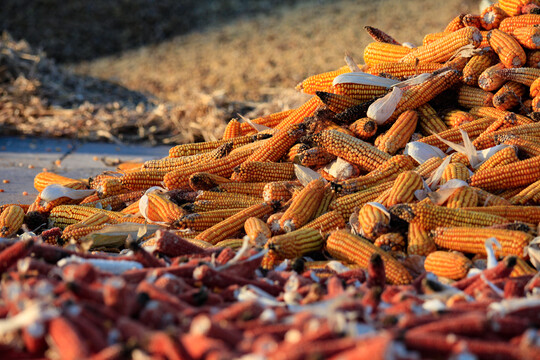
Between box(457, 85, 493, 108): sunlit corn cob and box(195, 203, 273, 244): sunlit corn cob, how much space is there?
1859 mm

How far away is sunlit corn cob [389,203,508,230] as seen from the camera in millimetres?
3381

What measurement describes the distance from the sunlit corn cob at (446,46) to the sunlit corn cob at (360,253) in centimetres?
212

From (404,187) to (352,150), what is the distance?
623 mm

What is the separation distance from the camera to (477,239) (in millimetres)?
3217

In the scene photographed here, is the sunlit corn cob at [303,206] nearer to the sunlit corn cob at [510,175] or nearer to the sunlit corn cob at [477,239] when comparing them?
the sunlit corn cob at [477,239]

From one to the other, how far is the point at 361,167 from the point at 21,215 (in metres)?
2.42

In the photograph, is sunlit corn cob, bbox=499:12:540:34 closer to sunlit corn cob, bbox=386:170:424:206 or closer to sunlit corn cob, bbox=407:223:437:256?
sunlit corn cob, bbox=386:170:424:206

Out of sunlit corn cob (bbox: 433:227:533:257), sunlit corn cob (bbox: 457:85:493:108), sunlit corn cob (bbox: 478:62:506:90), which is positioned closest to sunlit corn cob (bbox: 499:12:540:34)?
sunlit corn cob (bbox: 478:62:506:90)

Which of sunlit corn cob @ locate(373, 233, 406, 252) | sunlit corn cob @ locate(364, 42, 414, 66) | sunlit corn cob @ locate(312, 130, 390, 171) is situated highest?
sunlit corn cob @ locate(364, 42, 414, 66)

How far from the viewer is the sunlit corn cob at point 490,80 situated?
461 cm

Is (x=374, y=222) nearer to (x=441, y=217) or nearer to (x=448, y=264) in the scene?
(x=441, y=217)

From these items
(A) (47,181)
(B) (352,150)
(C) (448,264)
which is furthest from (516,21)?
(A) (47,181)

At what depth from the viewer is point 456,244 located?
10.8 feet

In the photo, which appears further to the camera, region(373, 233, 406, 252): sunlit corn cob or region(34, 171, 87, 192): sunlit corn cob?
region(34, 171, 87, 192): sunlit corn cob
